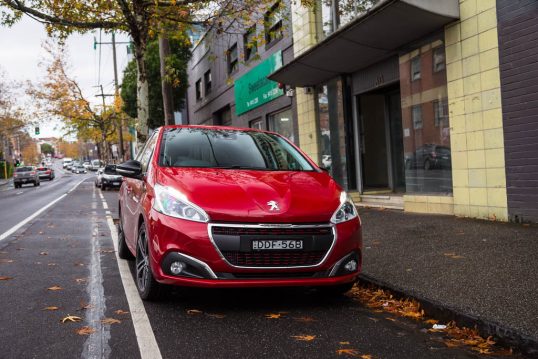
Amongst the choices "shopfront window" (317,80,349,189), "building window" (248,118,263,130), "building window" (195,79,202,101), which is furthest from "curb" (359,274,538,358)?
"building window" (195,79,202,101)

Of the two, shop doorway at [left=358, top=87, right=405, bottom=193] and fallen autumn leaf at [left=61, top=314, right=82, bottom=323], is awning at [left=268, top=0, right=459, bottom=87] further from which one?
fallen autumn leaf at [left=61, top=314, right=82, bottom=323]

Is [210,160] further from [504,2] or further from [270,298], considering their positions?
[504,2]

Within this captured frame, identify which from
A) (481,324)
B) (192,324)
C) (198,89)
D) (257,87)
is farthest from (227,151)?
(198,89)

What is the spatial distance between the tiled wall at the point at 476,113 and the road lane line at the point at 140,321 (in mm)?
5670

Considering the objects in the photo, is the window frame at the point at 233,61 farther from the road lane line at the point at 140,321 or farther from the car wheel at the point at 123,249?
the road lane line at the point at 140,321

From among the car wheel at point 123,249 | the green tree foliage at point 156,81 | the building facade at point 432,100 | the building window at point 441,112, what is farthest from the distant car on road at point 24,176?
the building window at point 441,112

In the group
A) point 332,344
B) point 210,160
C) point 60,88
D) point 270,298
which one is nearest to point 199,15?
point 210,160

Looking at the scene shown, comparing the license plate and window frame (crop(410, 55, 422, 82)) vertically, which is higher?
window frame (crop(410, 55, 422, 82))

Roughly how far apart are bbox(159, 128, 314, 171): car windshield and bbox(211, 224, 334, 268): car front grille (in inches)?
45.1

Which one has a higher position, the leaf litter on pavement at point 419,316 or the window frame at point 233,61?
the window frame at point 233,61

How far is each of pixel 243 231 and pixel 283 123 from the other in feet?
44.1

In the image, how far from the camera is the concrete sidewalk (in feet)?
12.4

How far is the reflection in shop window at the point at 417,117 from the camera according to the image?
10359 millimetres

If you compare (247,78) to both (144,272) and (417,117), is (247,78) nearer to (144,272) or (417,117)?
(417,117)
